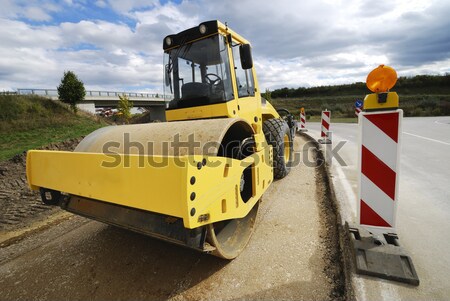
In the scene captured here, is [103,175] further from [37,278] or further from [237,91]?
[237,91]

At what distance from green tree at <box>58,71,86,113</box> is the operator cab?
23.6 metres

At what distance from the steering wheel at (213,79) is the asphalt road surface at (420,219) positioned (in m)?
2.43

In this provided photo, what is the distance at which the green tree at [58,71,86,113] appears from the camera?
22641mm

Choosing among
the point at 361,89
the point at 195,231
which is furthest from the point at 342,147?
the point at 361,89

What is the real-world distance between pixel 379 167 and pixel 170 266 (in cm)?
223

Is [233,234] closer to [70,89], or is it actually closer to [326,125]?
[326,125]

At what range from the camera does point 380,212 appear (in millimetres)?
2225

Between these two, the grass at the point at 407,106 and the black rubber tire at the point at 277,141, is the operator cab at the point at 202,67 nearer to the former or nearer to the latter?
the black rubber tire at the point at 277,141

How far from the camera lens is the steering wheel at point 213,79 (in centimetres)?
341

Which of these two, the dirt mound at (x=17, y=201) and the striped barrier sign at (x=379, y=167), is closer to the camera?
the striped barrier sign at (x=379, y=167)

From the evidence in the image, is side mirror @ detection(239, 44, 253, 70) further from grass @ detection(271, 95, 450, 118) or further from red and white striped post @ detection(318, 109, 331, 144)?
grass @ detection(271, 95, 450, 118)

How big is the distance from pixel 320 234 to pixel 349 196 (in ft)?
3.59

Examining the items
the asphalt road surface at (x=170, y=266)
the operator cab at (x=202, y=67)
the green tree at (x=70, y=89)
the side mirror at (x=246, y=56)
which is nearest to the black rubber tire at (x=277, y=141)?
the operator cab at (x=202, y=67)

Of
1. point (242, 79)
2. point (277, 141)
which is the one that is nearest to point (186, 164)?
point (242, 79)
